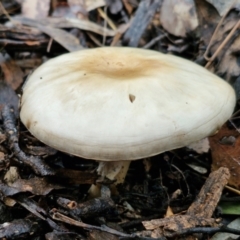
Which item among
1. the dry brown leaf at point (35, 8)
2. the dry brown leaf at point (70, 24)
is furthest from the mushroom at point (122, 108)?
the dry brown leaf at point (35, 8)

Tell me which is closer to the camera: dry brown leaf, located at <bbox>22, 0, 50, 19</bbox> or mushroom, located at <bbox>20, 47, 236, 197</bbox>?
mushroom, located at <bbox>20, 47, 236, 197</bbox>

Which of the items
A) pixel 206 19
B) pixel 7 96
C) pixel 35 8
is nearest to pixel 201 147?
pixel 206 19

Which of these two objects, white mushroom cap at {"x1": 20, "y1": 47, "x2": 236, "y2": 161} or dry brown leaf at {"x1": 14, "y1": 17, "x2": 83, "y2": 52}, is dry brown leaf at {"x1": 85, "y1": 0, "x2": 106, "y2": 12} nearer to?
dry brown leaf at {"x1": 14, "y1": 17, "x2": 83, "y2": 52}

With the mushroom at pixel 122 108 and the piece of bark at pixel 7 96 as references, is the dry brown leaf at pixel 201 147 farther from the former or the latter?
the piece of bark at pixel 7 96

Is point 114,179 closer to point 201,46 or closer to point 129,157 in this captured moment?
point 129,157

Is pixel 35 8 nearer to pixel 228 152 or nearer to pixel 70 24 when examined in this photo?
pixel 70 24

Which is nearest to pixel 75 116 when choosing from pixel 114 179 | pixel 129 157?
pixel 129 157

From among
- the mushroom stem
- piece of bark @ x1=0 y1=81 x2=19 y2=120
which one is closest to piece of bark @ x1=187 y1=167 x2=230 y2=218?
the mushroom stem
